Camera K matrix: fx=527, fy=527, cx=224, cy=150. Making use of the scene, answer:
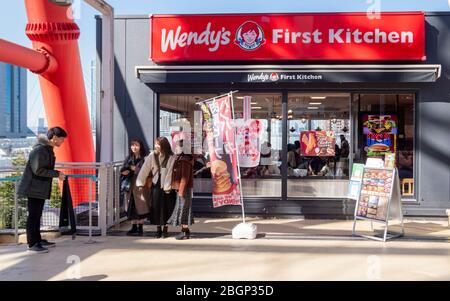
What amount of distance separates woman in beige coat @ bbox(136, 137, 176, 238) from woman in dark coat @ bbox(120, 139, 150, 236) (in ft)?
0.49

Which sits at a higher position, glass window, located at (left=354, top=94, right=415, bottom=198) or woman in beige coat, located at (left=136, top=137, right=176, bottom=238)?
glass window, located at (left=354, top=94, right=415, bottom=198)

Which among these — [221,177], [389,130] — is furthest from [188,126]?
[389,130]

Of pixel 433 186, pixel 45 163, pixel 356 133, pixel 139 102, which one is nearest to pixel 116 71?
pixel 139 102

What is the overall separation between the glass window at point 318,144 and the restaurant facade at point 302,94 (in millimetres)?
20

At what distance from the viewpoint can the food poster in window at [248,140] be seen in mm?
10625

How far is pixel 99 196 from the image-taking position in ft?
27.3

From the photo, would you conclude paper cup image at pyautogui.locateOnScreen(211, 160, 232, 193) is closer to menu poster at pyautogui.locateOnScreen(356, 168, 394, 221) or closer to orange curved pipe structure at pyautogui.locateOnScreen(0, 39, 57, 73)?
menu poster at pyautogui.locateOnScreen(356, 168, 394, 221)

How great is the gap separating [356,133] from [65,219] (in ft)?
18.9

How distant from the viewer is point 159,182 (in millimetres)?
8164

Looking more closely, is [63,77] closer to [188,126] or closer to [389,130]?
[188,126]

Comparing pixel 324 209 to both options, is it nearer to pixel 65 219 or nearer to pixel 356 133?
pixel 356 133

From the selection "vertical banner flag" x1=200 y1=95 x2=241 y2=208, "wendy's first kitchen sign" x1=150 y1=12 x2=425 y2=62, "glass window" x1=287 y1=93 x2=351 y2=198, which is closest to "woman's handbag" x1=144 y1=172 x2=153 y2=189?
"vertical banner flag" x1=200 y1=95 x2=241 y2=208

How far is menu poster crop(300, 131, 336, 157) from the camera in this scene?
10.5m

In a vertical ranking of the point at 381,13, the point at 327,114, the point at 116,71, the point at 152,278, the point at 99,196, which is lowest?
the point at 152,278
